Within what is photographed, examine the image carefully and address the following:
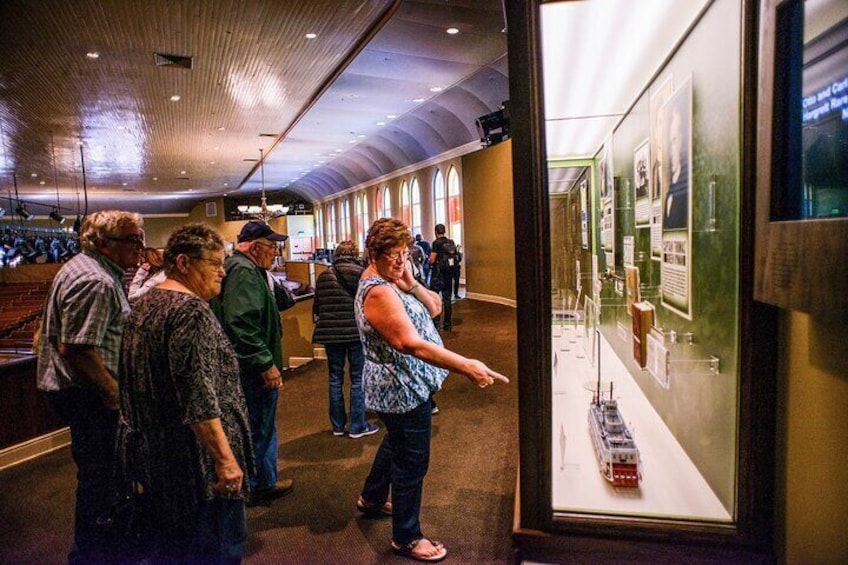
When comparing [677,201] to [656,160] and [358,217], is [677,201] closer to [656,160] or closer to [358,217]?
[656,160]

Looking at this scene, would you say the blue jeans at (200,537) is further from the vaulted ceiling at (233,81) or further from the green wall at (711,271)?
the vaulted ceiling at (233,81)

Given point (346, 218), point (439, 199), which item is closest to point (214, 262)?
point (439, 199)

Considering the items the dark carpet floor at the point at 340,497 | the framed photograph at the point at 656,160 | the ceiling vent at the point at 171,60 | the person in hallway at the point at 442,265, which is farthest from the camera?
the person in hallway at the point at 442,265

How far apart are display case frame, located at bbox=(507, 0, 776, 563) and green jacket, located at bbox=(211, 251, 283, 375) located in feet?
4.73

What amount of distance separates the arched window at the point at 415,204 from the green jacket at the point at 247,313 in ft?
46.2

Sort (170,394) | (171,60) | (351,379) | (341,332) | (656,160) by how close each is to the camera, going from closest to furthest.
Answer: (170,394) < (656,160) < (341,332) < (351,379) < (171,60)

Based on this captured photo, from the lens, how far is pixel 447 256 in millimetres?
8664

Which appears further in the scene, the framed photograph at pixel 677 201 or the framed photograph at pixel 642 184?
the framed photograph at pixel 642 184

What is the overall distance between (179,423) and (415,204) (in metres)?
15.8

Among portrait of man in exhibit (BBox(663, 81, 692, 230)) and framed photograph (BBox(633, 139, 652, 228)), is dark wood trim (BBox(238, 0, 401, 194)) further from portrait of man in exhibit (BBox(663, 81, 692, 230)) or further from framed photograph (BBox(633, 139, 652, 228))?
portrait of man in exhibit (BBox(663, 81, 692, 230))

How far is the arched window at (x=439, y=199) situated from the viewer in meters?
15.3

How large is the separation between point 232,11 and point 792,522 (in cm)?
601

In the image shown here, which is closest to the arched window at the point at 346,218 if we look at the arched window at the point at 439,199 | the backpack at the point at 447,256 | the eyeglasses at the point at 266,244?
the arched window at the point at 439,199

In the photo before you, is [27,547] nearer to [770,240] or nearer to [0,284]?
[770,240]
